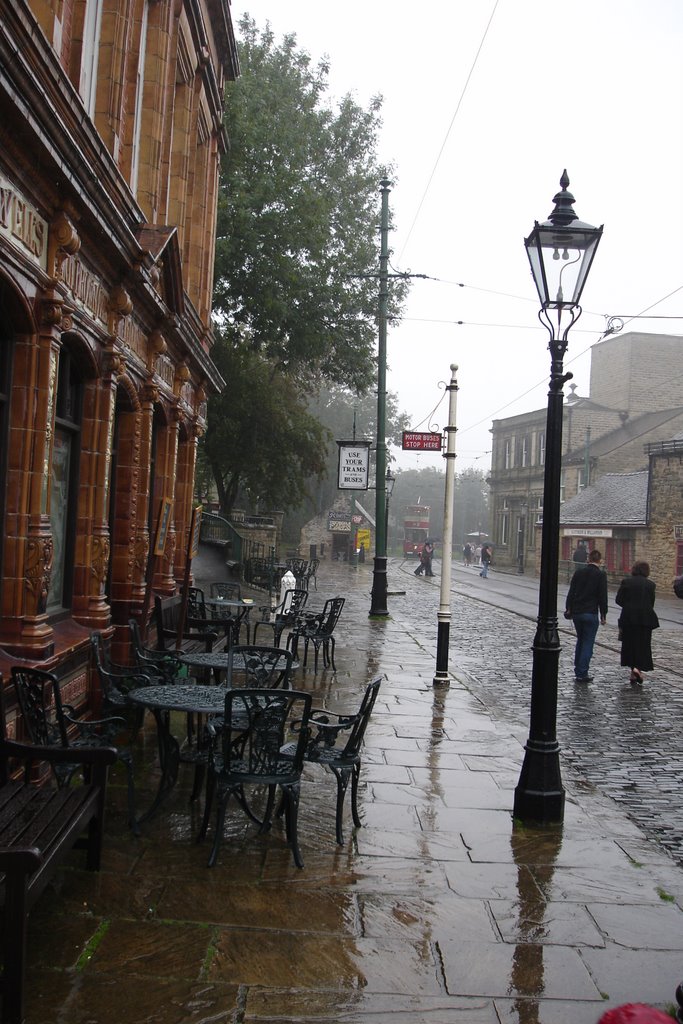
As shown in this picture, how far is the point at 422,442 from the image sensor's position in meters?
13.5

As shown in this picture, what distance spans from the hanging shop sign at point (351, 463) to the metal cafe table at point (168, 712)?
13905mm

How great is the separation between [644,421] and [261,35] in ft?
125


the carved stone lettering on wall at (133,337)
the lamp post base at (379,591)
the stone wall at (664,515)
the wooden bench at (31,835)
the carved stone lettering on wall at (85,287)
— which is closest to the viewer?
the wooden bench at (31,835)

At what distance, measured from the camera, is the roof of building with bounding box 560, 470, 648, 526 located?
42531 mm

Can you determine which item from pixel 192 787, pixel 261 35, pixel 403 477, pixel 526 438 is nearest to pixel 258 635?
pixel 192 787

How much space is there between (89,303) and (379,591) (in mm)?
12514

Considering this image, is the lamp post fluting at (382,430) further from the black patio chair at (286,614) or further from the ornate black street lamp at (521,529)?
the ornate black street lamp at (521,529)

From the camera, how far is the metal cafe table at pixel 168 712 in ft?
19.3

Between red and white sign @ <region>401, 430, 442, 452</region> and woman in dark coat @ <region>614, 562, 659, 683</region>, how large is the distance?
11.0ft

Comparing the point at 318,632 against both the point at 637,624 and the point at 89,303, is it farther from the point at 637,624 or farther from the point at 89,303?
the point at 89,303

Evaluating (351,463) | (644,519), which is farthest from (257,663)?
(644,519)

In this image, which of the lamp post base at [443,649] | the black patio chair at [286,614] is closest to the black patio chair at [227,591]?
the black patio chair at [286,614]

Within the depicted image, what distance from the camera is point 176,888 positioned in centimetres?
473

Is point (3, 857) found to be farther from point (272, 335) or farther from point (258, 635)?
point (272, 335)
